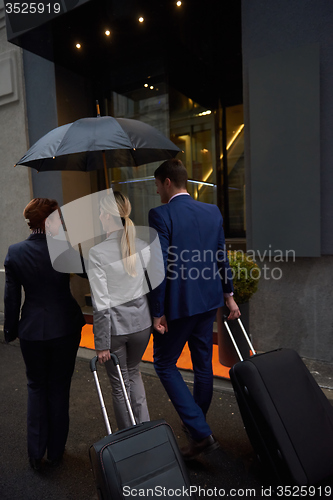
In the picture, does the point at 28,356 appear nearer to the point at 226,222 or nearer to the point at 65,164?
the point at 65,164

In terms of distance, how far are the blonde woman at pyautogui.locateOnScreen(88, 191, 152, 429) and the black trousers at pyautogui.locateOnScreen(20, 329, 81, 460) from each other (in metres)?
0.41

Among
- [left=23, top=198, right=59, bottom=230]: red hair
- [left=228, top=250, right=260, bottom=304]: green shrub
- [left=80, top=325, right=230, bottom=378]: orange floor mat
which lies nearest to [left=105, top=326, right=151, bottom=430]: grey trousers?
[left=23, top=198, right=59, bottom=230]: red hair

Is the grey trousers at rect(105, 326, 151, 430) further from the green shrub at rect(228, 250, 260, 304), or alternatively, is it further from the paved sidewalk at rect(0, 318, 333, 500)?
the green shrub at rect(228, 250, 260, 304)

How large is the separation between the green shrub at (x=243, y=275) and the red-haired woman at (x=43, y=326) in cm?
200

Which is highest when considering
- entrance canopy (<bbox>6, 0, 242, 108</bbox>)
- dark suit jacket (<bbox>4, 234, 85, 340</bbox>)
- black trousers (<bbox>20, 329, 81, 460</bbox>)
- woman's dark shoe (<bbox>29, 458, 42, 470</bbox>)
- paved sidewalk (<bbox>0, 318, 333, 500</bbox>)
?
entrance canopy (<bbox>6, 0, 242, 108</bbox>)

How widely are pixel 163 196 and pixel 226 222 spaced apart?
4229 millimetres

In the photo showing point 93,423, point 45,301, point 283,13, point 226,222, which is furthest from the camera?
point 226,222

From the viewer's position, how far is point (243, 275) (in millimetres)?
4086

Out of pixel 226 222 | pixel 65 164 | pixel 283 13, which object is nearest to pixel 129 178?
pixel 226 222

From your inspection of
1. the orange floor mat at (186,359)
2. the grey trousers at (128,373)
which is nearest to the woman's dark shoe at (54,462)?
the grey trousers at (128,373)

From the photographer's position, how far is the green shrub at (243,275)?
4.07 metres

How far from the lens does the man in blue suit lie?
261cm

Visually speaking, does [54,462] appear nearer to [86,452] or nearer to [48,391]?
[86,452]

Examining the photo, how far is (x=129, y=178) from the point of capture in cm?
707
